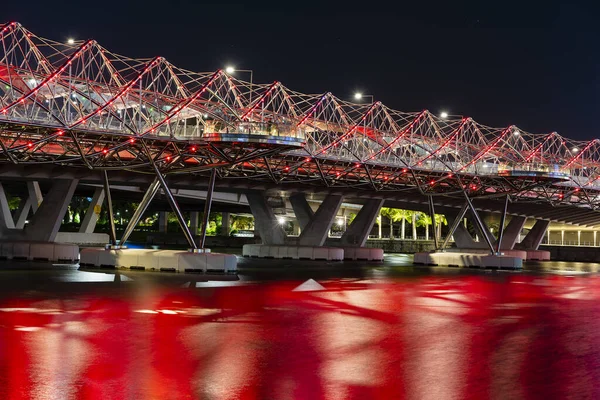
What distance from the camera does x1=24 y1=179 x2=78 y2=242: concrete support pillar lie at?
191 ft

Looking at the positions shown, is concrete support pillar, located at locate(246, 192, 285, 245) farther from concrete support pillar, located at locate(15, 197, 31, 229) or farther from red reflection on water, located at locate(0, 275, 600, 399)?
red reflection on water, located at locate(0, 275, 600, 399)

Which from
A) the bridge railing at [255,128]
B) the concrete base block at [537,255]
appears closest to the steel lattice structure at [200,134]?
the bridge railing at [255,128]

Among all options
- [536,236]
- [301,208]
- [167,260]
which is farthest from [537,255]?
[167,260]

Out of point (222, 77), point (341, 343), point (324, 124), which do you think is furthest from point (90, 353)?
point (324, 124)

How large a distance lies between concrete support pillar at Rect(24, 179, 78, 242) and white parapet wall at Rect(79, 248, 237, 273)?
43.9 feet

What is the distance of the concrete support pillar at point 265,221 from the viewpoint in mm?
75375

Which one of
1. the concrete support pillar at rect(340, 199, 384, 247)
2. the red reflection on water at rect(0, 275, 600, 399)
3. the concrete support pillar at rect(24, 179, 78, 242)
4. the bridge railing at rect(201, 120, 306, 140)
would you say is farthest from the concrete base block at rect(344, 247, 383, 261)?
the red reflection on water at rect(0, 275, 600, 399)

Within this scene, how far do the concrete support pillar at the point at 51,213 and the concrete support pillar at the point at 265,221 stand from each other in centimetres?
2215

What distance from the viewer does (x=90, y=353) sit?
655 inches

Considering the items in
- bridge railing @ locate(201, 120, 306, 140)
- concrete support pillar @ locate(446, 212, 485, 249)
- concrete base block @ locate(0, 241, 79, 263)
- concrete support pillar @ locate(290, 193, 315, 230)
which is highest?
bridge railing @ locate(201, 120, 306, 140)

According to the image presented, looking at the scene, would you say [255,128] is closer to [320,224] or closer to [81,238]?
[320,224]

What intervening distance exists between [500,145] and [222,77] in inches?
1511

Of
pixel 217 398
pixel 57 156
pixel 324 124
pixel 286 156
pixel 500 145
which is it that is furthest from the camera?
pixel 500 145

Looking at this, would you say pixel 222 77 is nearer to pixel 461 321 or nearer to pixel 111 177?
pixel 111 177
